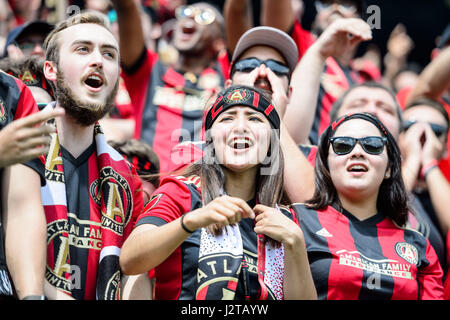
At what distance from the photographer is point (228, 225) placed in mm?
2807

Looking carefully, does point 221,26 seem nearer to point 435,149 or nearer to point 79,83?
point 435,149

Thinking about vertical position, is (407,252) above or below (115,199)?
below

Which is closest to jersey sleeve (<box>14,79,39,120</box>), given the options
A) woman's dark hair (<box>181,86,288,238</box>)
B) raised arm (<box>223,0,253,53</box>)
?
woman's dark hair (<box>181,86,288,238</box>)

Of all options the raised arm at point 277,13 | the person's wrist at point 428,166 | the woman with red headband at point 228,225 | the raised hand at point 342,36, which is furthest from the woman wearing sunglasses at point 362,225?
the raised arm at point 277,13

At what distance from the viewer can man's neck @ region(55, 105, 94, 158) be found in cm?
308

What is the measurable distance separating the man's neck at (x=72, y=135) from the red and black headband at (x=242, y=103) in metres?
0.61

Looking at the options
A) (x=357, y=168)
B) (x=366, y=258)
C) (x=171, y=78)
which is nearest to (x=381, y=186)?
(x=357, y=168)

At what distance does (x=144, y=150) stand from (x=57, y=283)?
54.3 inches

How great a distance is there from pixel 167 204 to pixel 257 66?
1377 mm

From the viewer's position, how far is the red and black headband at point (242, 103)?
3.08m

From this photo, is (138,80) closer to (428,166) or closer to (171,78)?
(171,78)

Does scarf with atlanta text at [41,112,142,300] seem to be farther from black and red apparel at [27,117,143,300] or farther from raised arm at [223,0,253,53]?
raised arm at [223,0,253,53]

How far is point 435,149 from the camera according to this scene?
14.6 feet

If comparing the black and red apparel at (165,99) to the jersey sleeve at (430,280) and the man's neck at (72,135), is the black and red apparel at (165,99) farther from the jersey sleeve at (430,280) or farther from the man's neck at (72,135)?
the jersey sleeve at (430,280)
